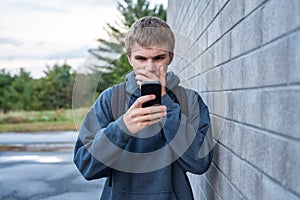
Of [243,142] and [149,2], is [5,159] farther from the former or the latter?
[243,142]

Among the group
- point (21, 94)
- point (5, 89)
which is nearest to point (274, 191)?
point (21, 94)

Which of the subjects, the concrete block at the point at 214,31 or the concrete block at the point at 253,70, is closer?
the concrete block at the point at 253,70

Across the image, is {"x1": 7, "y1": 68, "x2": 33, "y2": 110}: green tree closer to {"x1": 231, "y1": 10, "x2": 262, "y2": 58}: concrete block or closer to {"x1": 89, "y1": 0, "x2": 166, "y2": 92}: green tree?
{"x1": 89, "y1": 0, "x2": 166, "y2": 92}: green tree

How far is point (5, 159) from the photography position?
8852 mm

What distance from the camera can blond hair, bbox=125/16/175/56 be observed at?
1.76 meters

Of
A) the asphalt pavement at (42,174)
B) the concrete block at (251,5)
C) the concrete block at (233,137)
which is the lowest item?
the asphalt pavement at (42,174)

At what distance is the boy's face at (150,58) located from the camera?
5.50ft

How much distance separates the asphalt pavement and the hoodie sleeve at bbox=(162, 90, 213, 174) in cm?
399

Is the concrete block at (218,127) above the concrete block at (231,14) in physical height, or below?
below

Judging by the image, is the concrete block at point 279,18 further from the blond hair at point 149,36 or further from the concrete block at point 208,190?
the concrete block at point 208,190

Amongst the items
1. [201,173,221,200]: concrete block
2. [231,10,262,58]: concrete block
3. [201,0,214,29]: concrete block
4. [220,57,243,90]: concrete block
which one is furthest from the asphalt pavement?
[231,10,262,58]: concrete block

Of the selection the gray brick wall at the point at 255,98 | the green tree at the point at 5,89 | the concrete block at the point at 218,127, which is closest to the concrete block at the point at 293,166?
the gray brick wall at the point at 255,98

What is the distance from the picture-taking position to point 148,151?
73.1 inches

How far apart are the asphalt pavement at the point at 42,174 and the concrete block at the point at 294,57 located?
4871 mm
